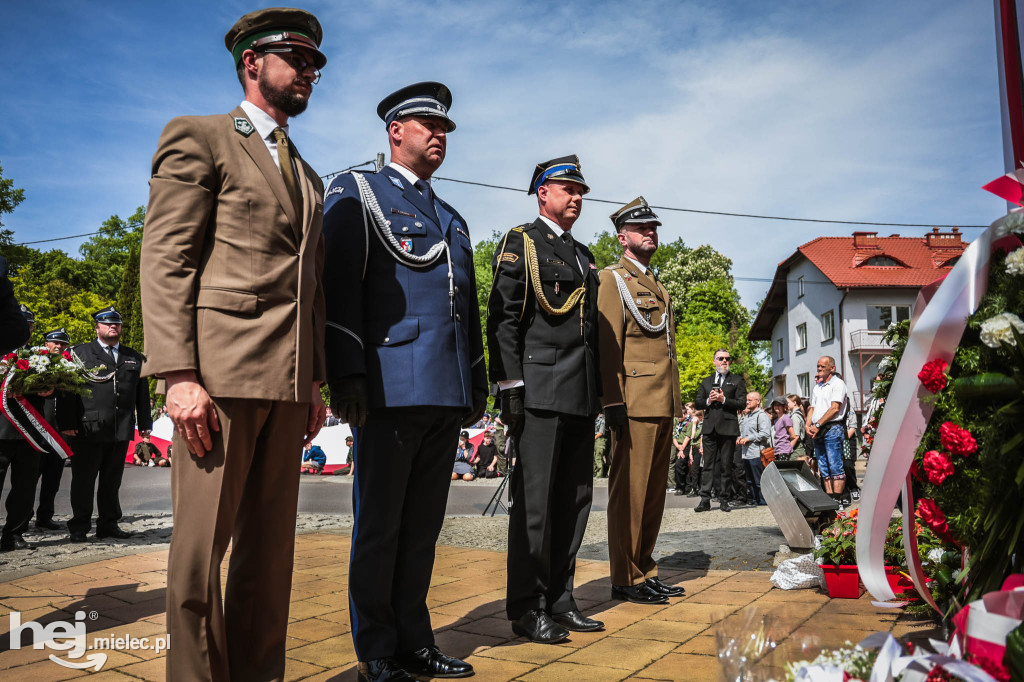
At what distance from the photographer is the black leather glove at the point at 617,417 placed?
14.9 ft

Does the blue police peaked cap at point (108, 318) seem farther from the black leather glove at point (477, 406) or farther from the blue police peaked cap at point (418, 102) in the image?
the black leather glove at point (477, 406)

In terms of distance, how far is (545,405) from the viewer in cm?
393

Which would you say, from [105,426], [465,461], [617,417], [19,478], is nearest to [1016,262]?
[617,417]

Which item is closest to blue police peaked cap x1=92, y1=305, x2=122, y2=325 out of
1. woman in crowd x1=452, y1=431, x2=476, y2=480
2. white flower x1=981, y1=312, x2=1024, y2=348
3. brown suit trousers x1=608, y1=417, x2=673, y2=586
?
brown suit trousers x1=608, y1=417, x2=673, y2=586

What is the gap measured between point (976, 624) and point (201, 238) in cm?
227

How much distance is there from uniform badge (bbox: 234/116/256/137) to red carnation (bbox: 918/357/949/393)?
2183 millimetres

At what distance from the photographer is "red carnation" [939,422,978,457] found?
7.05ft

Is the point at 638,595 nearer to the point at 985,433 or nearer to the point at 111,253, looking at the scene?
the point at 985,433

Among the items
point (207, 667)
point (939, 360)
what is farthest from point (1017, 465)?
point (207, 667)

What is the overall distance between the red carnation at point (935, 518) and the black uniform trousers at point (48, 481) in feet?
27.7

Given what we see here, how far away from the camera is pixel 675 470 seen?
15.3 metres

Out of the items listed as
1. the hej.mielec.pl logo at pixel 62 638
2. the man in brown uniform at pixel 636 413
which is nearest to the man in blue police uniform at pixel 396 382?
the hej.mielec.pl logo at pixel 62 638

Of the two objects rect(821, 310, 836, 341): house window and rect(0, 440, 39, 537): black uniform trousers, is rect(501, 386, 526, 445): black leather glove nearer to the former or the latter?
rect(0, 440, 39, 537): black uniform trousers

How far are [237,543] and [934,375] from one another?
2129 mm
